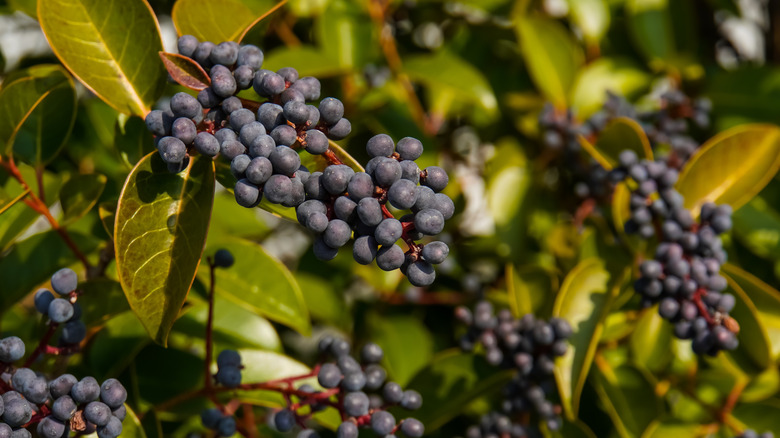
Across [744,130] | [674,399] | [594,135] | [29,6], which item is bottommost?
[674,399]

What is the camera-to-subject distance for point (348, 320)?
219 centimetres

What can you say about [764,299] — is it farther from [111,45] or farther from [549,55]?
[111,45]

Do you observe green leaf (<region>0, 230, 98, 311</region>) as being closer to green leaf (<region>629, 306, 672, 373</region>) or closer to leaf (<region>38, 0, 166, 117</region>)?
leaf (<region>38, 0, 166, 117</region>)

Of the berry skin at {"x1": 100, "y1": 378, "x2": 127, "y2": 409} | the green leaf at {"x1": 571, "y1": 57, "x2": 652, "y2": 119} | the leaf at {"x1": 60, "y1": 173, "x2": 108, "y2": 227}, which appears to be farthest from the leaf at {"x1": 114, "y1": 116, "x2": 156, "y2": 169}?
the green leaf at {"x1": 571, "y1": 57, "x2": 652, "y2": 119}

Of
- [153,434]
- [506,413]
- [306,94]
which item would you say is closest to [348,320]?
[506,413]

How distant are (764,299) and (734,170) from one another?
0.35 m

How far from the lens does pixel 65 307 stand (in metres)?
1.21

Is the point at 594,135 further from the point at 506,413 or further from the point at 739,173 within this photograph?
the point at 506,413

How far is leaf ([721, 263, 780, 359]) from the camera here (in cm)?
171

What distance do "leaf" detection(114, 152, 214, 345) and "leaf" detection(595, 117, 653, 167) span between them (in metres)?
1.14

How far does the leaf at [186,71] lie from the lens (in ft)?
3.67

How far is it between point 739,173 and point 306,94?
1225 mm

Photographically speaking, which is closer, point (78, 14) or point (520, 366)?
point (78, 14)

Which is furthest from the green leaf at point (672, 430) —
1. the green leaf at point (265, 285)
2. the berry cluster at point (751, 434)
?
the green leaf at point (265, 285)
